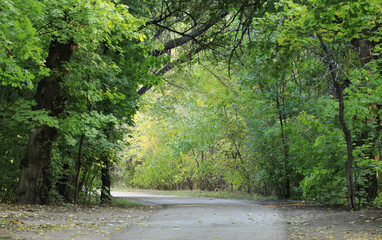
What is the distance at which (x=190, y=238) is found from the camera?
271 inches

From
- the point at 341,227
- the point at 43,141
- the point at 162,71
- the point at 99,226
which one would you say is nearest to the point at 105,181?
the point at 43,141

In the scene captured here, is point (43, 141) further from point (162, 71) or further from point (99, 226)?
point (162, 71)

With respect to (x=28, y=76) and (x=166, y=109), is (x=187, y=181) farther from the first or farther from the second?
(x=28, y=76)

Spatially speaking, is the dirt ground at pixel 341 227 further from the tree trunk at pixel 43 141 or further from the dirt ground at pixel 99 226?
the tree trunk at pixel 43 141

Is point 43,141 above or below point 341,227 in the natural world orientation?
above

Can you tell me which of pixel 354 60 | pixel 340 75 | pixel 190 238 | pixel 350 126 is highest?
pixel 354 60

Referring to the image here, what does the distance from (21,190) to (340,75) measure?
375 inches

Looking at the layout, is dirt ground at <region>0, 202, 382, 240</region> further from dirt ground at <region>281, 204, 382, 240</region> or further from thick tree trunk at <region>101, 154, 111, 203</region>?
thick tree trunk at <region>101, 154, 111, 203</region>

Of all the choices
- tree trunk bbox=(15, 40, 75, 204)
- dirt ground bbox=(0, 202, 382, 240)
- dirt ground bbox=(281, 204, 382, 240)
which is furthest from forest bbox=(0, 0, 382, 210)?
dirt ground bbox=(0, 202, 382, 240)

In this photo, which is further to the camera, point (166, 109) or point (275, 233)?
point (166, 109)

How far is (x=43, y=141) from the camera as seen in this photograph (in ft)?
39.1

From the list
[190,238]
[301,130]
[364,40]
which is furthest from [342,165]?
[190,238]

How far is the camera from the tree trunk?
11672 millimetres

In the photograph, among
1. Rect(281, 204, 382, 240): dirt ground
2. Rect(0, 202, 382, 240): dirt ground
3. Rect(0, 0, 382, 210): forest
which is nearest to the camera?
Rect(0, 202, 382, 240): dirt ground
